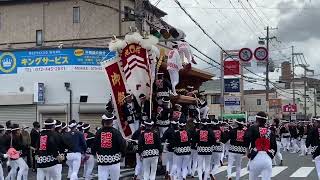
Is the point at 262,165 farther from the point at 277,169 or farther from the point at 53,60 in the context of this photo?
the point at 53,60

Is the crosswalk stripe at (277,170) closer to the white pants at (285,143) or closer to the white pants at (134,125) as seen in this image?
the white pants at (134,125)

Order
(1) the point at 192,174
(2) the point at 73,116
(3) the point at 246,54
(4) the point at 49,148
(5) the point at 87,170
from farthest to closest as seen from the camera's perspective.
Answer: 1. (3) the point at 246,54
2. (2) the point at 73,116
3. (1) the point at 192,174
4. (5) the point at 87,170
5. (4) the point at 49,148

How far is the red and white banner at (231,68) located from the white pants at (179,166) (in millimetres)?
20483

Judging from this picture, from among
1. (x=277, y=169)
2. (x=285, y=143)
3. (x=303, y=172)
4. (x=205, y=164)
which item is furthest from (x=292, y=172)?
(x=285, y=143)

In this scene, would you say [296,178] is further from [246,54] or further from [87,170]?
[246,54]

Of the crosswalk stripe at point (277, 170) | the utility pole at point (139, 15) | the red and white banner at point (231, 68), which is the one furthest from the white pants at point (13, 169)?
the red and white banner at point (231, 68)

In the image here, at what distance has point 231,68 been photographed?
121ft

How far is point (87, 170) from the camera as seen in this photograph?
17.3 m

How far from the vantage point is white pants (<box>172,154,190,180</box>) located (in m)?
16.6

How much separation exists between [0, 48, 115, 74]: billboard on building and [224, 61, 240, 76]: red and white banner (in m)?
9.74

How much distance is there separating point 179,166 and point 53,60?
15.8 metres

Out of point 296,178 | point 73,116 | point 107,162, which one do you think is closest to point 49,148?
point 107,162

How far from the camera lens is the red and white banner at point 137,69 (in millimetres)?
18047

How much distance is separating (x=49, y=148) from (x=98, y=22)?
27003 mm
